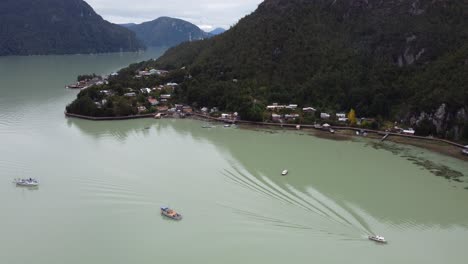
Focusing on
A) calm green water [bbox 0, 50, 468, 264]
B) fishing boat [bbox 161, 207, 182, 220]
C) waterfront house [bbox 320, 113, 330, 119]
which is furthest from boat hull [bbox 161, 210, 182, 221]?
waterfront house [bbox 320, 113, 330, 119]

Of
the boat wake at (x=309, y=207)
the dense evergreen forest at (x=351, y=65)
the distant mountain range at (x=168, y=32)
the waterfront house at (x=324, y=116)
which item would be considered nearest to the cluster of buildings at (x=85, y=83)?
the dense evergreen forest at (x=351, y=65)

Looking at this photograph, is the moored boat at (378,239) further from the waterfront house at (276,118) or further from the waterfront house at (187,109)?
the waterfront house at (187,109)

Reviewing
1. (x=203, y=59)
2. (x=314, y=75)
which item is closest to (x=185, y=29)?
(x=203, y=59)

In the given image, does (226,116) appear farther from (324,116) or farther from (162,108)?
(324,116)

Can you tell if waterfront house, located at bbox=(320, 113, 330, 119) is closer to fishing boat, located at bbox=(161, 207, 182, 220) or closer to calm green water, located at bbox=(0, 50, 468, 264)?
calm green water, located at bbox=(0, 50, 468, 264)

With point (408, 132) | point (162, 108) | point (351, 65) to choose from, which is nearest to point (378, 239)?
point (408, 132)

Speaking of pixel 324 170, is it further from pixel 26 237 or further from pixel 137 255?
pixel 26 237

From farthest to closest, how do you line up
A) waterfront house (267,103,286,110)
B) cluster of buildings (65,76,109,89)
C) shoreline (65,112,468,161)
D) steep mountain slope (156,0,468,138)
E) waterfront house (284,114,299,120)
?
cluster of buildings (65,76,109,89) → waterfront house (267,103,286,110) → waterfront house (284,114,299,120) → steep mountain slope (156,0,468,138) → shoreline (65,112,468,161)
